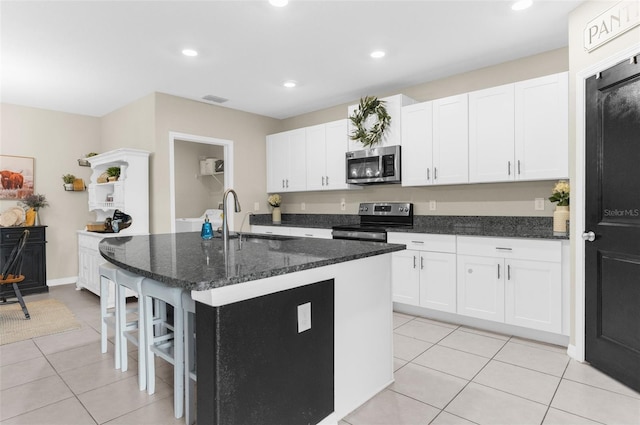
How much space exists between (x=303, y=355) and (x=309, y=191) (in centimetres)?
392

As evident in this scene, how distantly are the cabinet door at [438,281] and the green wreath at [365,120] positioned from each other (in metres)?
1.53

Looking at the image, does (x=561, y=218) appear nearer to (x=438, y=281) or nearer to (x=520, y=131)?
(x=520, y=131)

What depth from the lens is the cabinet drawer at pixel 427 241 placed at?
347 centimetres

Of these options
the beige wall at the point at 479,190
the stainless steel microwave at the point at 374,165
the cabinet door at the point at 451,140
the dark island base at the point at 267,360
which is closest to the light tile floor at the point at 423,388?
the dark island base at the point at 267,360

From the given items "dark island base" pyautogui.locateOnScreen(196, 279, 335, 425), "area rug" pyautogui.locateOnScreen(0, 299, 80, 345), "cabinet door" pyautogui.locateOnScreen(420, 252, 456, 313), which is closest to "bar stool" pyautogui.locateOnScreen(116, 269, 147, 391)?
"dark island base" pyautogui.locateOnScreen(196, 279, 335, 425)

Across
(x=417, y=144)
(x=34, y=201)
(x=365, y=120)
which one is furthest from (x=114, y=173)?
(x=417, y=144)

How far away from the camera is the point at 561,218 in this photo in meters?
3.13

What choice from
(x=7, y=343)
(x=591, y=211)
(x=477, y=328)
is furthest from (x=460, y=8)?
(x=7, y=343)

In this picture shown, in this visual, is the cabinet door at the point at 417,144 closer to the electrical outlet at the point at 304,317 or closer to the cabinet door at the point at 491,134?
the cabinet door at the point at 491,134

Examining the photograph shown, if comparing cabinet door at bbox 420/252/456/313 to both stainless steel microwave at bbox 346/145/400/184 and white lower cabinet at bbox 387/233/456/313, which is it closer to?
white lower cabinet at bbox 387/233/456/313

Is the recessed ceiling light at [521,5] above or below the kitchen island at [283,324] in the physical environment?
above

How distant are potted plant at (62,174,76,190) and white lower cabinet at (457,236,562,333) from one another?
539cm

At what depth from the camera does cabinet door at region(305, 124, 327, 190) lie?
16.4 ft

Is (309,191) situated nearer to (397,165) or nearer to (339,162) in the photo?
(339,162)
